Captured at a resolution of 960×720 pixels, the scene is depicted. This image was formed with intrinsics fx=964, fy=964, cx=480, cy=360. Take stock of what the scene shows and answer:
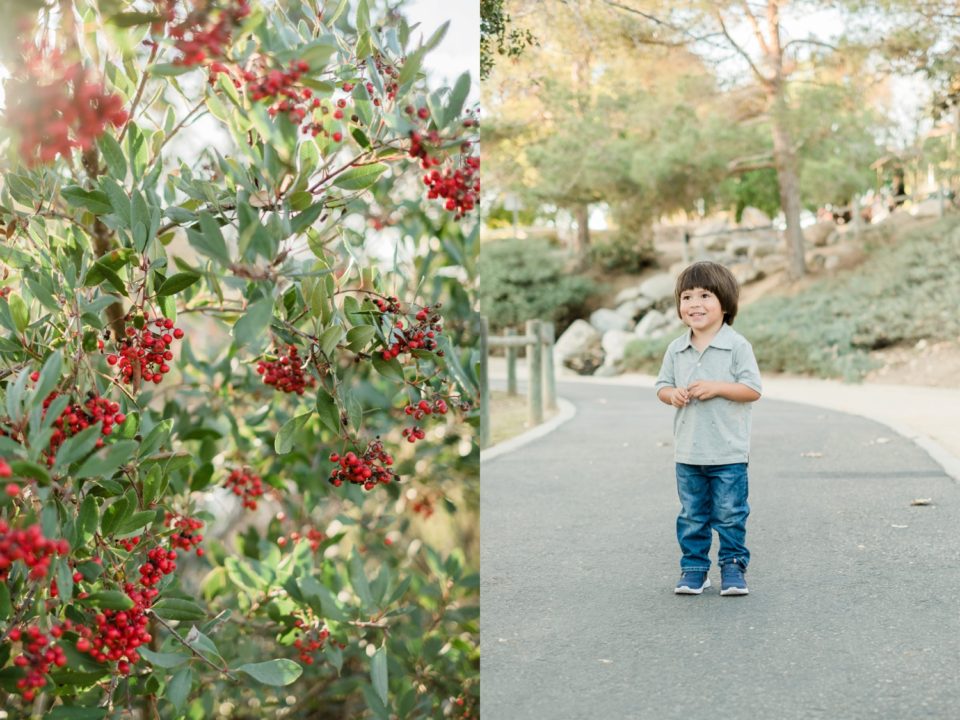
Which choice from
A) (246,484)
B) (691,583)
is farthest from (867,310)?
(246,484)

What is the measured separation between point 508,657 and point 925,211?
1879mm

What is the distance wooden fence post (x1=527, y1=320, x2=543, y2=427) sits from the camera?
383 cm

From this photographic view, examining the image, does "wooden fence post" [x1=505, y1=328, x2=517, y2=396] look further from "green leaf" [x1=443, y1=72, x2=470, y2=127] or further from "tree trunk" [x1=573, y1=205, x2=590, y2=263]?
"green leaf" [x1=443, y1=72, x2=470, y2=127]

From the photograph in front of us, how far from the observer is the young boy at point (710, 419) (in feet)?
5.90

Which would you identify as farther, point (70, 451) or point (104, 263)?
point (104, 263)

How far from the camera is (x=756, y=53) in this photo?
2893mm

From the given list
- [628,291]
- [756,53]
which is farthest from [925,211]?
[628,291]

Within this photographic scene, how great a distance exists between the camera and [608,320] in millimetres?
3334

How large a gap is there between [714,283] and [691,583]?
1.91ft

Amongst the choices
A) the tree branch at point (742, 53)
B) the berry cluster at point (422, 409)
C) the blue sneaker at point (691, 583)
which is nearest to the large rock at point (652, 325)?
the tree branch at point (742, 53)

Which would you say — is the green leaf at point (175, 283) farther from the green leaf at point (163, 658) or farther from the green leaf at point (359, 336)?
the green leaf at point (163, 658)

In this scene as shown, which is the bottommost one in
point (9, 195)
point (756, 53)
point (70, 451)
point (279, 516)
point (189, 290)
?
point (279, 516)

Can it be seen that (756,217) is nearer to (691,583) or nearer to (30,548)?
(691,583)

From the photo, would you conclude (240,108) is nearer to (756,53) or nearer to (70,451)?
(70,451)
